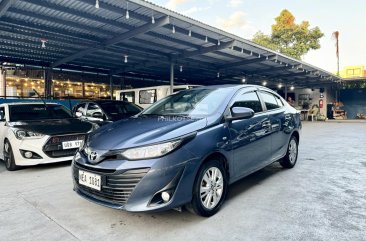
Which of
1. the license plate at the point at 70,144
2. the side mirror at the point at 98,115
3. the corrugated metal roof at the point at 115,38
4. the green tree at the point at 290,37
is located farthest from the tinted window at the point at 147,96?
the green tree at the point at 290,37

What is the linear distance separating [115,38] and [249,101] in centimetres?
636

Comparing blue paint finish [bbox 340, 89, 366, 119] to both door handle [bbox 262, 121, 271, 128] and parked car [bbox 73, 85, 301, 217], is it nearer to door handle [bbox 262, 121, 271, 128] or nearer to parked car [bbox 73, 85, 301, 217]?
door handle [bbox 262, 121, 271, 128]

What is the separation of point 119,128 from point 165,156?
2.68 ft

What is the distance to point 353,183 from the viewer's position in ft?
12.5

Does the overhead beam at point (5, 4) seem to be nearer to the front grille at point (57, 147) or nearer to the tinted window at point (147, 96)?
the front grille at point (57, 147)

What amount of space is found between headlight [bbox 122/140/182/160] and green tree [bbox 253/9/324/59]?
27684mm

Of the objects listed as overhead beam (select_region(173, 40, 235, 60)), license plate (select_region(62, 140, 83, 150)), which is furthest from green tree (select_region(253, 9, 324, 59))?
license plate (select_region(62, 140, 83, 150))

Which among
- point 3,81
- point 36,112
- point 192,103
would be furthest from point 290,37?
point 192,103

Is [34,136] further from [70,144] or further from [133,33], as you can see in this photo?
[133,33]

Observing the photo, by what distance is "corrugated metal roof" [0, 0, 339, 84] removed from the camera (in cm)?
648

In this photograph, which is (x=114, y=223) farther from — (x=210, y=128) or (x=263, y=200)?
(x=263, y=200)

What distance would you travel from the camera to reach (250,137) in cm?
325

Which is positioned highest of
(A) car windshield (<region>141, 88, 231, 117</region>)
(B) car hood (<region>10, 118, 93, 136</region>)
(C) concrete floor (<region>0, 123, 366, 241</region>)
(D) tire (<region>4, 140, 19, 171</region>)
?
(A) car windshield (<region>141, 88, 231, 117</region>)

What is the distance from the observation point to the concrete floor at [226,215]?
2344 millimetres
